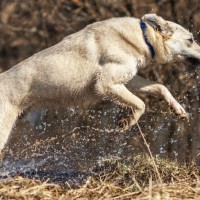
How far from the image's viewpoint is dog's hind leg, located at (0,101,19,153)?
7.63 m

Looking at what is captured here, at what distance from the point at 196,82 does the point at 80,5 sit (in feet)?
9.57

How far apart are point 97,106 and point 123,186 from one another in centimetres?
517

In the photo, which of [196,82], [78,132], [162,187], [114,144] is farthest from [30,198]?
[196,82]

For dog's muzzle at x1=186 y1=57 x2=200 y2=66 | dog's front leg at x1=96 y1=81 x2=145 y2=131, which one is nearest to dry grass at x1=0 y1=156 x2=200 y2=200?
dog's front leg at x1=96 y1=81 x2=145 y2=131

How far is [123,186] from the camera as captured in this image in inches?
279

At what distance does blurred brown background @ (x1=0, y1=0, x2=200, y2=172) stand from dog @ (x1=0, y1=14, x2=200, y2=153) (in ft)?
2.75

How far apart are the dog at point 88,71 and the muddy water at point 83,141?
71 cm

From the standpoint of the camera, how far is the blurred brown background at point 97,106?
407 inches

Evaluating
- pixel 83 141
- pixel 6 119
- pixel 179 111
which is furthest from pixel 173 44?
pixel 83 141

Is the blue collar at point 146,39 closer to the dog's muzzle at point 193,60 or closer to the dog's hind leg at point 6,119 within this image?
the dog's muzzle at point 193,60

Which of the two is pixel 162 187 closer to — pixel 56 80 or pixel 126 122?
pixel 126 122

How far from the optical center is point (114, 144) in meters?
10.4

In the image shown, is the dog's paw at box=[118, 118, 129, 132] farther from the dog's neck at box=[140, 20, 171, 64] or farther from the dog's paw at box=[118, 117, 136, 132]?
the dog's neck at box=[140, 20, 171, 64]

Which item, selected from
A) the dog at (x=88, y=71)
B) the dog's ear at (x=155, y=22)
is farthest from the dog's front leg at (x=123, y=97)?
the dog's ear at (x=155, y=22)
